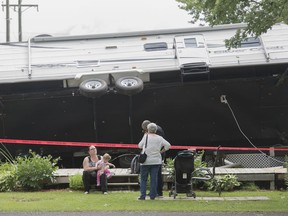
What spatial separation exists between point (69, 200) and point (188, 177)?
2.34 meters

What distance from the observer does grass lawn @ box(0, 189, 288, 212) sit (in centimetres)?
854

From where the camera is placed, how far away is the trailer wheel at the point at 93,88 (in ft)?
43.8

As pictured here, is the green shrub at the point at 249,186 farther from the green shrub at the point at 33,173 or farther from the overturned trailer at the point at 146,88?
the green shrub at the point at 33,173

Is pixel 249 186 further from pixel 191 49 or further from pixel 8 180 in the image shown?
pixel 8 180

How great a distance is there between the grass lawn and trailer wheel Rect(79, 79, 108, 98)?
3228mm

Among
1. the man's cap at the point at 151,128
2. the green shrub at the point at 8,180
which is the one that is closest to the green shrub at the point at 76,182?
the green shrub at the point at 8,180

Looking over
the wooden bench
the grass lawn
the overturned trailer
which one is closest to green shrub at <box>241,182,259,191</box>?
the grass lawn

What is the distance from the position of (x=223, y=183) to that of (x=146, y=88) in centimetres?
395

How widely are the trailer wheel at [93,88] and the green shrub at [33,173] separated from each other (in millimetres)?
2418

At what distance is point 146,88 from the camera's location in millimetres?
14133

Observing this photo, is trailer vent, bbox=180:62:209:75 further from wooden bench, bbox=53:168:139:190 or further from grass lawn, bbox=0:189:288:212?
grass lawn, bbox=0:189:288:212

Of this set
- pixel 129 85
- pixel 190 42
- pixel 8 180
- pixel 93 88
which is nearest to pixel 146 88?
pixel 129 85

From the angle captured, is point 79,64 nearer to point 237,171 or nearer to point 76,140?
point 76,140

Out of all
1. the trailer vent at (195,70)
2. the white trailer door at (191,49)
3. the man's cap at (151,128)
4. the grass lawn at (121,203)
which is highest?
the white trailer door at (191,49)
